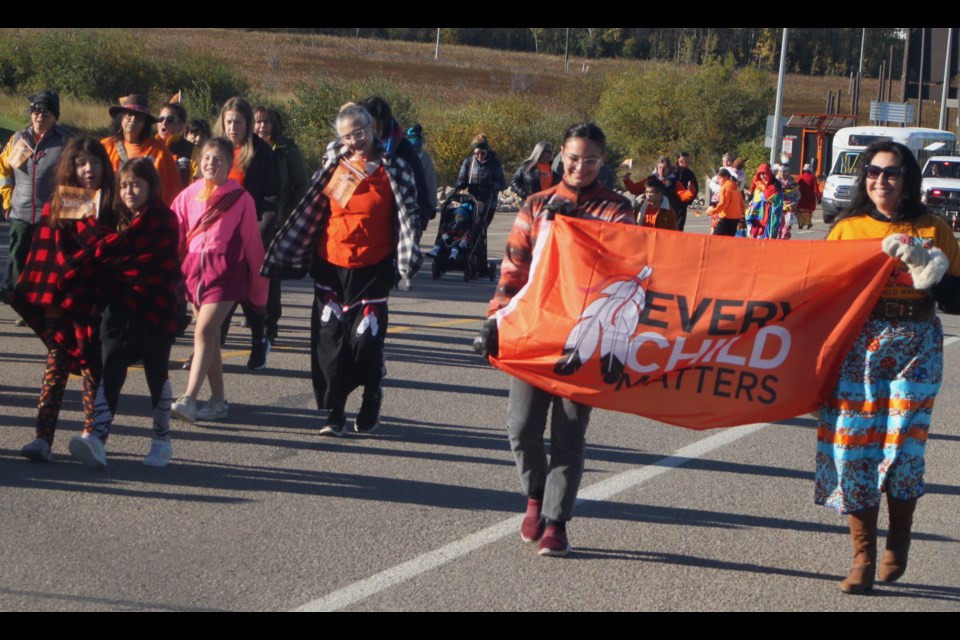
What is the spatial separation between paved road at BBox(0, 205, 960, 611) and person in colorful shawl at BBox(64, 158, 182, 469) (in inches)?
17.6

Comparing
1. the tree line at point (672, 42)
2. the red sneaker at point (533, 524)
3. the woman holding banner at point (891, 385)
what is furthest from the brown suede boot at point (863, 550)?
the tree line at point (672, 42)

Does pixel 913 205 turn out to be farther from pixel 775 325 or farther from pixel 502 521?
pixel 502 521

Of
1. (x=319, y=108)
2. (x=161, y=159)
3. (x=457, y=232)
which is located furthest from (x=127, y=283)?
(x=319, y=108)

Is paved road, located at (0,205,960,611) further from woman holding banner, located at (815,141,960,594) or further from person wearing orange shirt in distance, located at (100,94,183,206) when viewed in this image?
person wearing orange shirt in distance, located at (100,94,183,206)

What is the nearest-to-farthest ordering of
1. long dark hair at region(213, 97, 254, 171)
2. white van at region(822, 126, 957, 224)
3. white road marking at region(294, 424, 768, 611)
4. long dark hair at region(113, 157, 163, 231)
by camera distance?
white road marking at region(294, 424, 768, 611)
long dark hair at region(113, 157, 163, 231)
long dark hair at region(213, 97, 254, 171)
white van at region(822, 126, 957, 224)

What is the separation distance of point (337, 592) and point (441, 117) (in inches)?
1658

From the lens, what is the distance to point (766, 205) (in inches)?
902

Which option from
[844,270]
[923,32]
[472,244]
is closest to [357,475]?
[844,270]

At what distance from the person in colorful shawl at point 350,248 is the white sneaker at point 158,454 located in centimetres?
108

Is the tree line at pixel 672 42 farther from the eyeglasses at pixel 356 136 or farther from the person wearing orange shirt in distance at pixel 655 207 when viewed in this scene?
the eyeglasses at pixel 356 136

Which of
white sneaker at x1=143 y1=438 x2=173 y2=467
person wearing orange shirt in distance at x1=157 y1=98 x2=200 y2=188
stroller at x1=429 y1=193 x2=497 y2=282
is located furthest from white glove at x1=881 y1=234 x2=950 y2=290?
stroller at x1=429 y1=193 x2=497 y2=282

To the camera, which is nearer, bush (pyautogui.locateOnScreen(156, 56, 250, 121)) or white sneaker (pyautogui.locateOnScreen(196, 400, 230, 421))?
white sneaker (pyautogui.locateOnScreen(196, 400, 230, 421))

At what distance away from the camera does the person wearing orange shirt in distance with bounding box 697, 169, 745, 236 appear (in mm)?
21062

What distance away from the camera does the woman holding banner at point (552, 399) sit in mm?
5676
